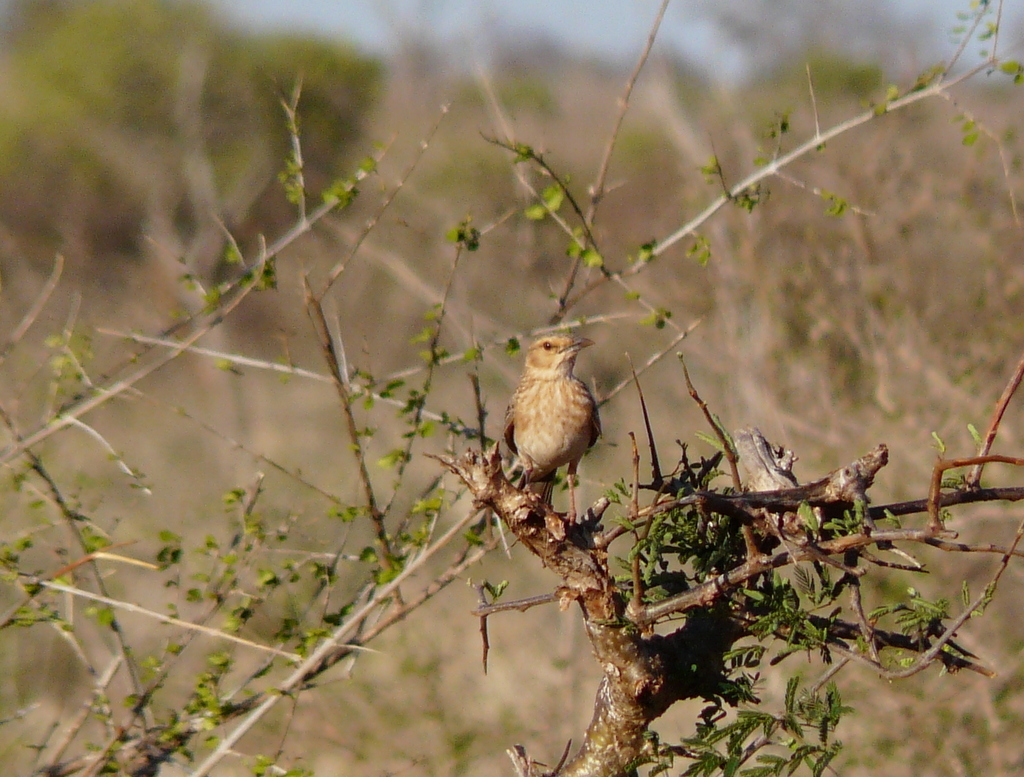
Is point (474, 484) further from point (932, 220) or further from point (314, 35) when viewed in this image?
point (314, 35)

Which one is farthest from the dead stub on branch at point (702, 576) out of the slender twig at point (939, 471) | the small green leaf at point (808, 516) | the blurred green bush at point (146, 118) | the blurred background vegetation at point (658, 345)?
the blurred green bush at point (146, 118)

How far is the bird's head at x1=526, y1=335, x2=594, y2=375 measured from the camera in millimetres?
5523

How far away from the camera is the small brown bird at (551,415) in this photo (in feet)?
17.0

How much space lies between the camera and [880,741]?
6484 millimetres

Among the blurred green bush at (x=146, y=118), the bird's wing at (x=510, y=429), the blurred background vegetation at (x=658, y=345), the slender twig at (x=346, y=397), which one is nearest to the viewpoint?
the slender twig at (x=346, y=397)

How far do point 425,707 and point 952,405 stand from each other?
3.74m

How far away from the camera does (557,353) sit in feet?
18.2

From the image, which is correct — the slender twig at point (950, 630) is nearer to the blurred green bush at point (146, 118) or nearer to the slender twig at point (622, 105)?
the slender twig at point (622, 105)

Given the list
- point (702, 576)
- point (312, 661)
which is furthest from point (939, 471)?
point (312, 661)

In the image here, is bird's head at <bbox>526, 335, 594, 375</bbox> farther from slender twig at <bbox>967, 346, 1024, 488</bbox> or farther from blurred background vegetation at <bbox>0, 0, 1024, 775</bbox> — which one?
slender twig at <bbox>967, 346, 1024, 488</bbox>

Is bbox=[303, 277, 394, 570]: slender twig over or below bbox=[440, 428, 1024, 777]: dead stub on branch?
over

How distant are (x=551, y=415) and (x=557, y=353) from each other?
1.33 ft

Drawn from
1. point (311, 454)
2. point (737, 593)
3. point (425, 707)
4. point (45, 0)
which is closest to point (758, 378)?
point (425, 707)

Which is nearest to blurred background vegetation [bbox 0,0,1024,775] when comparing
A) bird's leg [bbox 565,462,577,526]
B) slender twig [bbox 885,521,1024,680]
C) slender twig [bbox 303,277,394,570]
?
slender twig [bbox 303,277,394,570]
